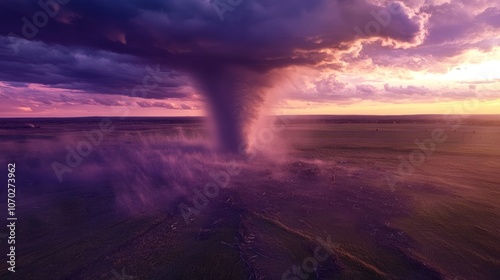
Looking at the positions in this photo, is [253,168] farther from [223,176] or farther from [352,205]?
[352,205]

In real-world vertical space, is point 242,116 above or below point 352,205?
above

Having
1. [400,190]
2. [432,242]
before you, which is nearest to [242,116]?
[400,190]

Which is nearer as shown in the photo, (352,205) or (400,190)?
(352,205)

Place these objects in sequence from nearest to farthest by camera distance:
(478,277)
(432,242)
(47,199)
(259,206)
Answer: (478,277) → (432,242) → (259,206) → (47,199)

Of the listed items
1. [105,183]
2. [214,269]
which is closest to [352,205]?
[214,269]

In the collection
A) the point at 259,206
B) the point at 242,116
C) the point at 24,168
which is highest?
the point at 242,116

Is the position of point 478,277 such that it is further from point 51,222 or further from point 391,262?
point 51,222

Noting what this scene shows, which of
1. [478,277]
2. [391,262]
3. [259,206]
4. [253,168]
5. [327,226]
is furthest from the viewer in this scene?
[253,168]
